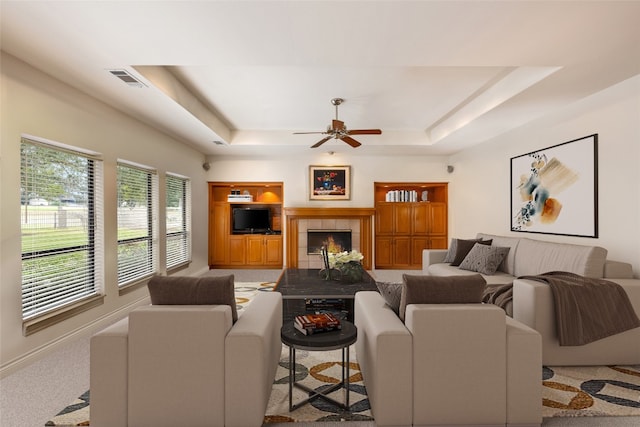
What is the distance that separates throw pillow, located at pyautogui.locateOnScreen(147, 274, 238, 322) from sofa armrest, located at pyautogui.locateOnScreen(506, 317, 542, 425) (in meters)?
1.69

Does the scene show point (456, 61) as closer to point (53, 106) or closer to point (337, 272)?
point (337, 272)

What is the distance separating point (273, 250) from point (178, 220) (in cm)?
222

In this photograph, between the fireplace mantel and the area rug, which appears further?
the fireplace mantel

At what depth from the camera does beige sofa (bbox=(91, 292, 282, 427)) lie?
1.90 m

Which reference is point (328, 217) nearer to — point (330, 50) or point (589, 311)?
point (330, 50)

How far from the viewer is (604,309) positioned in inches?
108

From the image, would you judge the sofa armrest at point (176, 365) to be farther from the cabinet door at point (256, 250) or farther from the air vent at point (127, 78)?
the cabinet door at point (256, 250)

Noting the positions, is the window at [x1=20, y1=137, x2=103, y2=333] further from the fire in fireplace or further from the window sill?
the fire in fireplace

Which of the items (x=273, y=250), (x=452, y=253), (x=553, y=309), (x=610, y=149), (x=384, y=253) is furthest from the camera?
(x=273, y=250)

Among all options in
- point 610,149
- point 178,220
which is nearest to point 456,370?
point 610,149

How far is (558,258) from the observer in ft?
12.0

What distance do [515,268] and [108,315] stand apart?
4999 millimetres

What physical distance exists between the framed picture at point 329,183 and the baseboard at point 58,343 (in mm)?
4220

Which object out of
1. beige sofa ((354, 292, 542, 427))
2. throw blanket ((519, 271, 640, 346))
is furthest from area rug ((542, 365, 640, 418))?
beige sofa ((354, 292, 542, 427))
